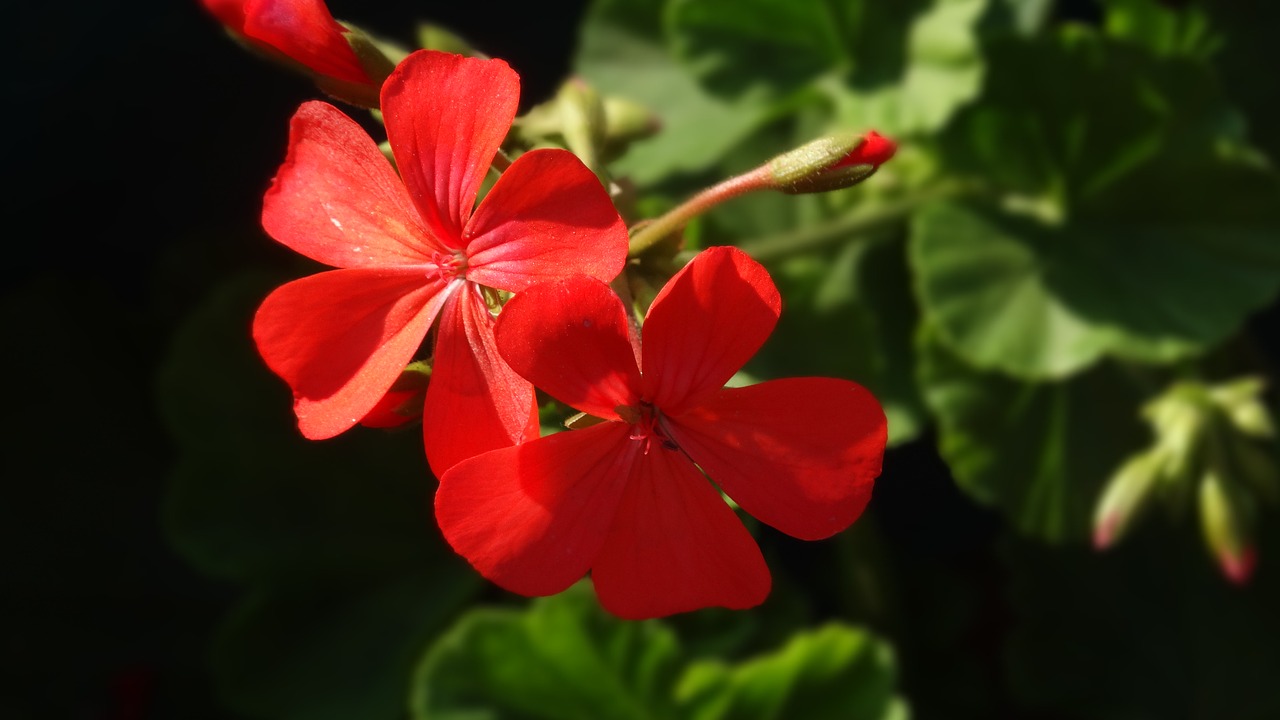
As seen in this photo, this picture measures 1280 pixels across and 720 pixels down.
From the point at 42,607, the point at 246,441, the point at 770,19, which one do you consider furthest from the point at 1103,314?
the point at 42,607

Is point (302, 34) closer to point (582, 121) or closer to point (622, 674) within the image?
point (582, 121)

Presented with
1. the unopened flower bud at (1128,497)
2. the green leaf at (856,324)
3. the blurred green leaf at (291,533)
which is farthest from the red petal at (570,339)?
the blurred green leaf at (291,533)

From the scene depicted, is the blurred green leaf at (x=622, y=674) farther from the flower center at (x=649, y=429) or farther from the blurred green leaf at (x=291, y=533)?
the flower center at (x=649, y=429)

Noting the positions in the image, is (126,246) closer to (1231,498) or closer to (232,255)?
(232,255)

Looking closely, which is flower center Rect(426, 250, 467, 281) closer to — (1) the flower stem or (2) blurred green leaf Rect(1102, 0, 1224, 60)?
(1) the flower stem

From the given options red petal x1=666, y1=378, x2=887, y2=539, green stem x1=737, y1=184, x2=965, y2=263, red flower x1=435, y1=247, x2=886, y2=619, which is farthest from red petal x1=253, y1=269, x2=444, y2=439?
green stem x1=737, y1=184, x2=965, y2=263

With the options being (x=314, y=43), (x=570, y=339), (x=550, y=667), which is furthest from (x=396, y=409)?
(x=550, y=667)
